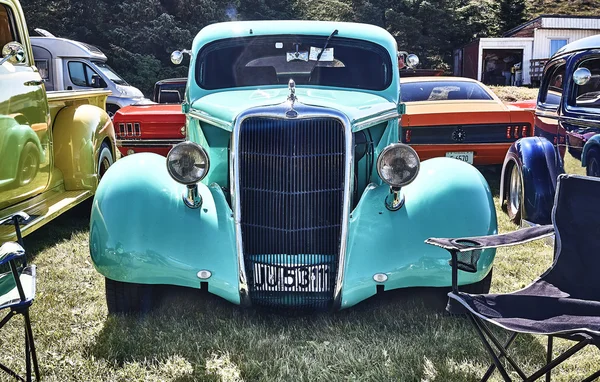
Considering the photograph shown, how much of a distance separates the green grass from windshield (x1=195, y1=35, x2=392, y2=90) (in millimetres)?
1703

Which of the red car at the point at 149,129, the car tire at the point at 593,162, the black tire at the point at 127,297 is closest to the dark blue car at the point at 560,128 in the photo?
the car tire at the point at 593,162

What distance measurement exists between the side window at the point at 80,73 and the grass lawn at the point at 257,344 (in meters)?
11.4

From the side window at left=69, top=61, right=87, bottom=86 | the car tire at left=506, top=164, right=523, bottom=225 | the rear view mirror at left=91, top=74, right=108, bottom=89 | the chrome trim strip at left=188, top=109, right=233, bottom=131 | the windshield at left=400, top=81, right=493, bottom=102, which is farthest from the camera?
the rear view mirror at left=91, top=74, right=108, bottom=89

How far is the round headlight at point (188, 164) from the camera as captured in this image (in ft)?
10.9

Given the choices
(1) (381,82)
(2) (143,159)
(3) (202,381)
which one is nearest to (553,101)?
(1) (381,82)

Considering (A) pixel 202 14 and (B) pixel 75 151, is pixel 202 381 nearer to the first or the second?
(B) pixel 75 151

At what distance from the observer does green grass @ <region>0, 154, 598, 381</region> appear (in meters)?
2.96

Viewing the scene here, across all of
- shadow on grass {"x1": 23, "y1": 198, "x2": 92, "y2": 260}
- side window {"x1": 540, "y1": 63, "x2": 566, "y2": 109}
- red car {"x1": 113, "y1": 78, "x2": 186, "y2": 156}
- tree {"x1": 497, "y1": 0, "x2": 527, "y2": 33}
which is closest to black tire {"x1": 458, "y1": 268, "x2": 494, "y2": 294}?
side window {"x1": 540, "y1": 63, "x2": 566, "y2": 109}

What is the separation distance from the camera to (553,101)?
544 centimetres

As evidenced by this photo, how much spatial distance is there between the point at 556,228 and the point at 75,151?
4538mm

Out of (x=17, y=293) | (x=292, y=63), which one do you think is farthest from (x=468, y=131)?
(x=17, y=293)

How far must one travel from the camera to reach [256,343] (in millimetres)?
3238

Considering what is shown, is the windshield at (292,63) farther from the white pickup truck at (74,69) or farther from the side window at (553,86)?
the white pickup truck at (74,69)

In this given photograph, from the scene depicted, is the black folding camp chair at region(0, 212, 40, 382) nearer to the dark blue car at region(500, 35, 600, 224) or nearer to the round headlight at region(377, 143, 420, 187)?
the round headlight at region(377, 143, 420, 187)
